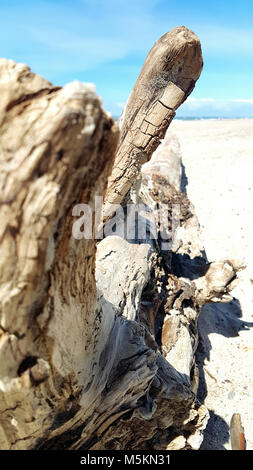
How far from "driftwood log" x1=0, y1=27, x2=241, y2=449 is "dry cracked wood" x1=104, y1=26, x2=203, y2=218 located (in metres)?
0.01

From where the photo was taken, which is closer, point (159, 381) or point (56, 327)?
point (56, 327)

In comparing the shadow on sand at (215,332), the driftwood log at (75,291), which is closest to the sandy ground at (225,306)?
the shadow on sand at (215,332)

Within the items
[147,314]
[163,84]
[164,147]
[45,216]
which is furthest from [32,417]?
[164,147]

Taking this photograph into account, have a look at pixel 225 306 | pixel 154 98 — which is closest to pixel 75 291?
pixel 154 98

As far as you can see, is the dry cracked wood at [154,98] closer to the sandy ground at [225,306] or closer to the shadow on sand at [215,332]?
the shadow on sand at [215,332]

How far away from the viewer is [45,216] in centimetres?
94

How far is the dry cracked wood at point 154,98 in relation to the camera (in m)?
2.69

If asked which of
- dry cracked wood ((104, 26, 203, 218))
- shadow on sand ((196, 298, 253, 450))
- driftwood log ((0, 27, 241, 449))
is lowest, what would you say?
shadow on sand ((196, 298, 253, 450))

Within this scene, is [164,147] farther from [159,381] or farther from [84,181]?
[84,181]

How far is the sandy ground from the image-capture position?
10.2ft

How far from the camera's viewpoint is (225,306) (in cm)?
457

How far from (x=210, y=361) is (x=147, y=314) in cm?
125

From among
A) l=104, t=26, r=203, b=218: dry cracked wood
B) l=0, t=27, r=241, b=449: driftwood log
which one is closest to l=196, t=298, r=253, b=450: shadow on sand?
l=0, t=27, r=241, b=449: driftwood log

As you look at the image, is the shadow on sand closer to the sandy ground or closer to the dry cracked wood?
the sandy ground
